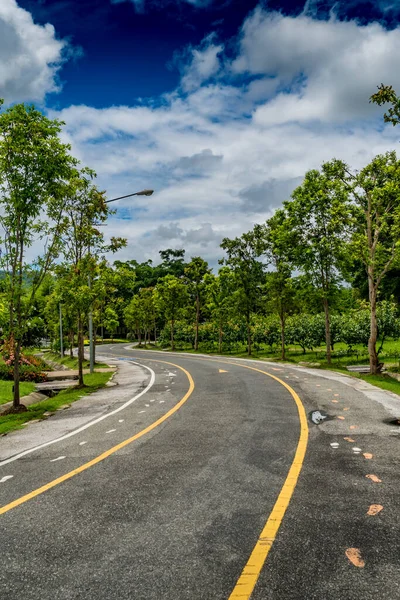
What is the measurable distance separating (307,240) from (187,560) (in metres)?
25.4

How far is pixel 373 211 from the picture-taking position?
19844mm

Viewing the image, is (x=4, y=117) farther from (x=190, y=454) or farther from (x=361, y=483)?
(x=361, y=483)

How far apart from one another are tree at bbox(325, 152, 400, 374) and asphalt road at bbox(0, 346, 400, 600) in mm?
11567

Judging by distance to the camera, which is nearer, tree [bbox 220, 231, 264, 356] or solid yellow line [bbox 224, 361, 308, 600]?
solid yellow line [bbox 224, 361, 308, 600]

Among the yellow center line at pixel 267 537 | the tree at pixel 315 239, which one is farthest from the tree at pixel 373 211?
the yellow center line at pixel 267 537

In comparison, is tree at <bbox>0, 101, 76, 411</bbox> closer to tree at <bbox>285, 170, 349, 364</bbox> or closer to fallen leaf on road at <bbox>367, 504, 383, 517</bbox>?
fallen leaf on road at <bbox>367, 504, 383, 517</bbox>

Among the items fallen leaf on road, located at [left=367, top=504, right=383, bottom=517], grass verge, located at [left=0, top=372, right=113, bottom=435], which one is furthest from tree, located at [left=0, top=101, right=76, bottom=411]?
fallen leaf on road, located at [left=367, top=504, right=383, bottom=517]

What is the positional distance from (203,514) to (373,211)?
18.5 metres

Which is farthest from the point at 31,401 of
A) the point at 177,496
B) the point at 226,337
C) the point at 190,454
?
the point at 226,337

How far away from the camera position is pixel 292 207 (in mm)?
27047

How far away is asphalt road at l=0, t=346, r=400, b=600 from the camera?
129 inches

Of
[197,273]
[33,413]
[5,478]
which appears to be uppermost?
[197,273]

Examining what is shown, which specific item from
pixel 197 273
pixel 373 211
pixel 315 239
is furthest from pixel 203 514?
pixel 197 273

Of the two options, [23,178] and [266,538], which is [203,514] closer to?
[266,538]
